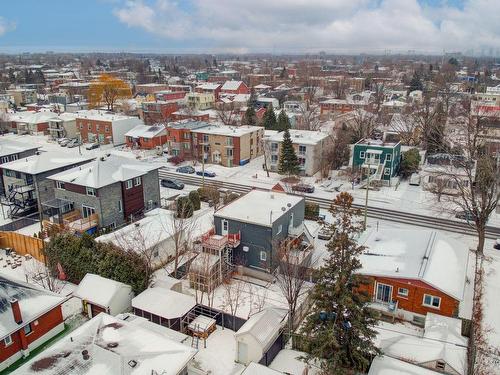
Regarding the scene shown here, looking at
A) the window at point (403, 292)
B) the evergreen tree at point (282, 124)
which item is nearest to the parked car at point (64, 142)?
the evergreen tree at point (282, 124)

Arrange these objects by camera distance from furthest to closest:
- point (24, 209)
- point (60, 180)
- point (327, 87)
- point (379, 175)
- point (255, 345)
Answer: point (327, 87) → point (379, 175) → point (24, 209) → point (60, 180) → point (255, 345)

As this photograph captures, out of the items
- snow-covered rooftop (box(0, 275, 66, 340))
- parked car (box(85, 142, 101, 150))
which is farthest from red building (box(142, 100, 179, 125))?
snow-covered rooftop (box(0, 275, 66, 340))

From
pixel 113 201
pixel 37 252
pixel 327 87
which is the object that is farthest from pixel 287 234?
pixel 327 87

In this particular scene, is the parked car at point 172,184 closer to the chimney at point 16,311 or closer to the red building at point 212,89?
the chimney at point 16,311

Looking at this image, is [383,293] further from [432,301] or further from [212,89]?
[212,89]

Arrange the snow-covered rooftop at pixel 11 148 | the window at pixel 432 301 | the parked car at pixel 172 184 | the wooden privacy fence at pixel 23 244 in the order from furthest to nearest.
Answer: the parked car at pixel 172 184, the snow-covered rooftop at pixel 11 148, the wooden privacy fence at pixel 23 244, the window at pixel 432 301

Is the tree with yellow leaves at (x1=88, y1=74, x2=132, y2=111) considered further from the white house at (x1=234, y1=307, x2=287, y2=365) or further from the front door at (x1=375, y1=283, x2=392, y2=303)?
the white house at (x1=234, y1=307, x2=287, y2=365)

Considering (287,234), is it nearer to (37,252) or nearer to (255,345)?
(255,345)
